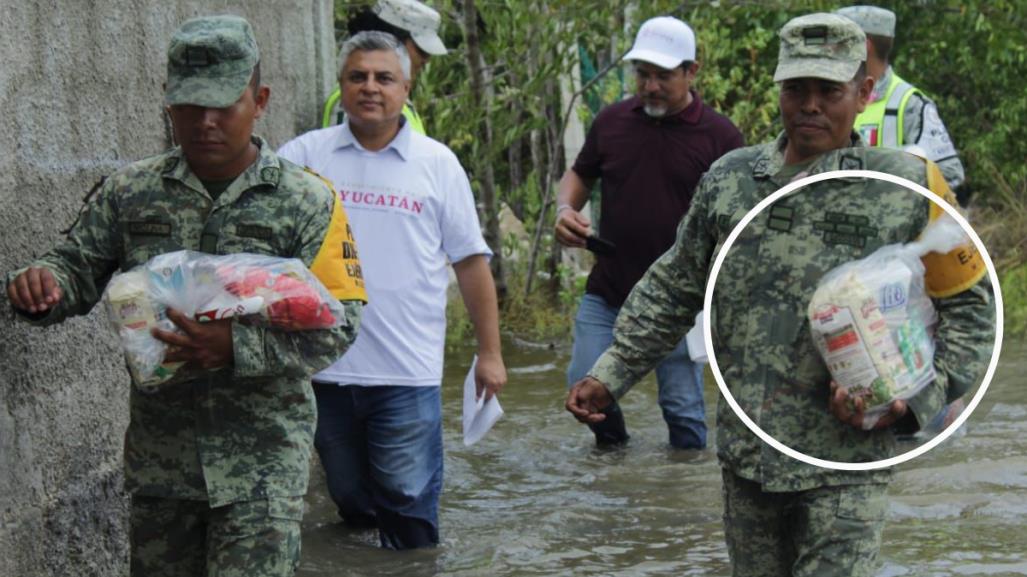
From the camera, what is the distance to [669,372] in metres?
8.66

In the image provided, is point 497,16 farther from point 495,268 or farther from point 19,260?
point 19,260

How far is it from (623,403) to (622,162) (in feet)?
8.26

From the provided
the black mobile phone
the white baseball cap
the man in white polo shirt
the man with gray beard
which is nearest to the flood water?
the man in white polo shirt

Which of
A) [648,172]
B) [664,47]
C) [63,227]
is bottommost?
[648,172]

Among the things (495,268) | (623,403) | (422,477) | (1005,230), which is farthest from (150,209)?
(1005,230)

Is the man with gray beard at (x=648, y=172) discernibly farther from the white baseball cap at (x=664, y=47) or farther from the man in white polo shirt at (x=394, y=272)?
the man in white polo shirt at (x=394, y=272)

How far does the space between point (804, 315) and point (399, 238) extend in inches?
91.7

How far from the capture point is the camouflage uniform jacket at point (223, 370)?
4.68 m

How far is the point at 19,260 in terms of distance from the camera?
5230 millimetres

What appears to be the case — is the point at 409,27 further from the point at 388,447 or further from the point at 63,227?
the point at 63,227

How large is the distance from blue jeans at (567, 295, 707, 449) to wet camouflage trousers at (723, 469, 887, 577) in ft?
12.4

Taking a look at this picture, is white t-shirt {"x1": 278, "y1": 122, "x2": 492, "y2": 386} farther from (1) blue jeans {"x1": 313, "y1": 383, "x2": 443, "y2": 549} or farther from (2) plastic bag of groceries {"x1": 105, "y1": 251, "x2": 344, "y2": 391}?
(2) plastic bag of groceries {"x1": 105, "y1": 251, "x2": 344, "y2": 391}

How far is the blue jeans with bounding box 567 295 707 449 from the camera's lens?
8.59m
